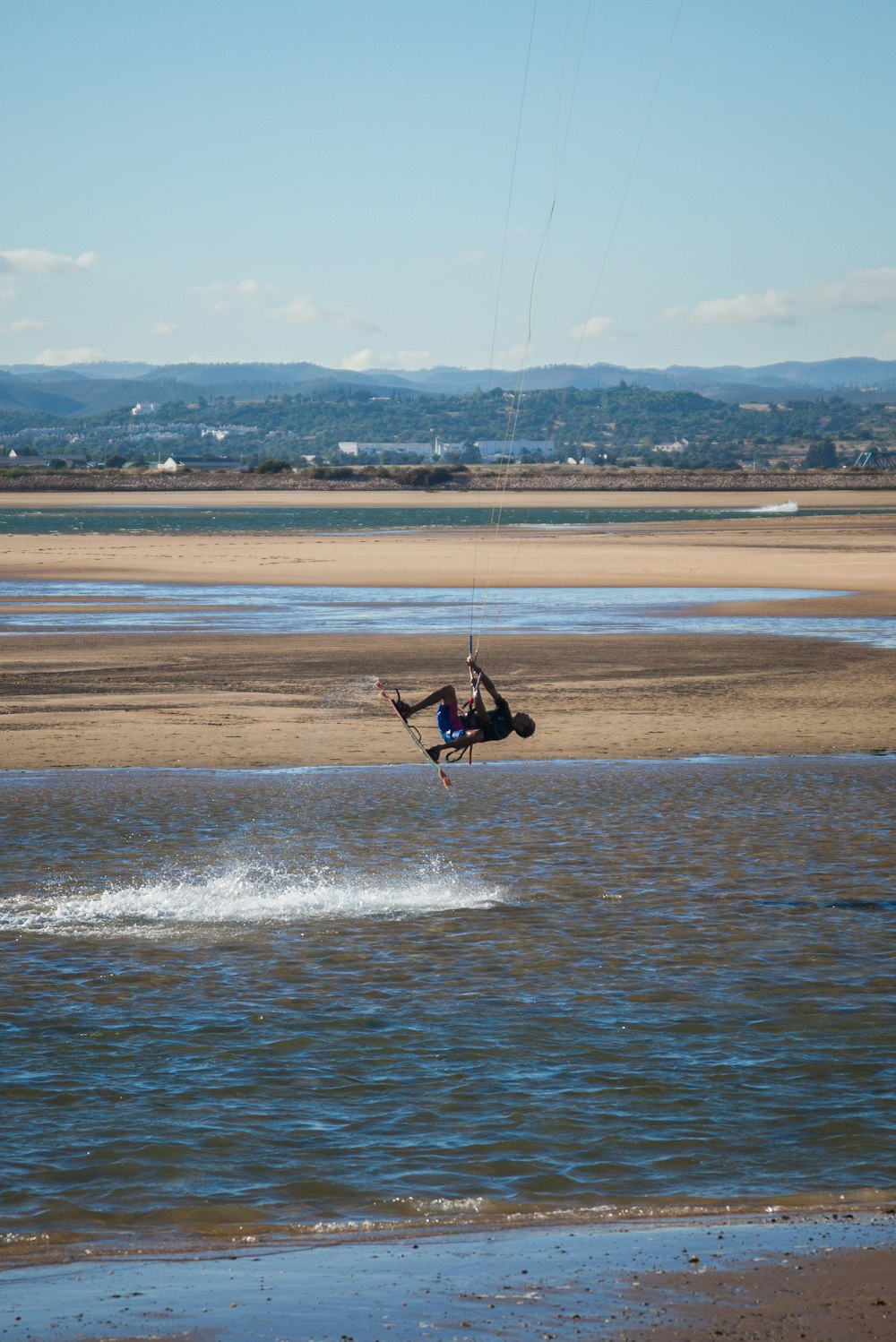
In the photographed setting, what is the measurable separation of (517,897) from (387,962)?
2.19 m

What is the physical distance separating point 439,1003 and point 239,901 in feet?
12.0

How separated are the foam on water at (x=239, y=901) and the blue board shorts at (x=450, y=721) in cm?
139

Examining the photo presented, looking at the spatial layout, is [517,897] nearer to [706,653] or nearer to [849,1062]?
[849,1062]

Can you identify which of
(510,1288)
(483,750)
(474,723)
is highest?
(474,723)

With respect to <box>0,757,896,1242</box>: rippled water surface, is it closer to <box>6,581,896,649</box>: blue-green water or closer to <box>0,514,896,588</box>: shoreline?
<box>6,581,896,649</box>: blue-green water

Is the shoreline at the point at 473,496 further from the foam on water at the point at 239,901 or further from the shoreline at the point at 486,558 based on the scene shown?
the foam on water at the point at 239,901

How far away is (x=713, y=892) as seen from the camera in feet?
49.1

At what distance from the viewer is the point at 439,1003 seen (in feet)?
38.9

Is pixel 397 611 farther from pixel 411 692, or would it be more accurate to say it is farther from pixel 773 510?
pixel 773 510

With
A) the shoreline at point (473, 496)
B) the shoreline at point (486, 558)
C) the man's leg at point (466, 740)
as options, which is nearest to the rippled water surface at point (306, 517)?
the shoreline at point (473, 496)

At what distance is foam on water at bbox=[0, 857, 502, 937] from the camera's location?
14227 mm

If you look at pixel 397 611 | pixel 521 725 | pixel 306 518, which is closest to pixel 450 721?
pixel 521 725

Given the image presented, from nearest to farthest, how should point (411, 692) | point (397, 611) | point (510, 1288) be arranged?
point (510, 1288), point (411, 692), point (397, 611)

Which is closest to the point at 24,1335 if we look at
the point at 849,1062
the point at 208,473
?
the point at 849,1062
